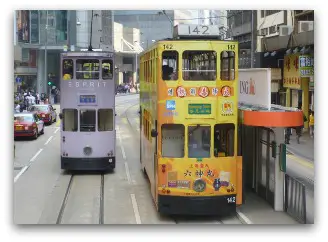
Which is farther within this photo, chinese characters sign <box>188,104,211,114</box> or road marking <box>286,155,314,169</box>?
road marking <box>286,155,314,169</box>

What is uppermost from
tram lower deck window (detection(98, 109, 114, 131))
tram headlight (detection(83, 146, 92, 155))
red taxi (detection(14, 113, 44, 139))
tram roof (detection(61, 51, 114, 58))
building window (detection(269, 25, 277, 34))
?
building window (detection(269, 25, 277, 34))

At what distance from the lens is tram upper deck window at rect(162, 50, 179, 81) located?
11.9 m

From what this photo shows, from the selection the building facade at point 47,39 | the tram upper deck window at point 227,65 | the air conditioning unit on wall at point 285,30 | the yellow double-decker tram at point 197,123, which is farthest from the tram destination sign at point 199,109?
the air conditioning unit on wall at point 285,30

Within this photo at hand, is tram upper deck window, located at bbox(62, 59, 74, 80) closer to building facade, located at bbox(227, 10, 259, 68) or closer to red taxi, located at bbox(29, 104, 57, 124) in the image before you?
red taxi, located at bbox(29, 104, 57, 124)

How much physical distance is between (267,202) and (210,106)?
3.10 meters

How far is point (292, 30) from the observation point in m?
20.8

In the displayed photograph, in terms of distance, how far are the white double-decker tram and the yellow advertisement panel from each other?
9.20m

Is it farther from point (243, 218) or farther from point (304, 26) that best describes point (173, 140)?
point (304, 26)

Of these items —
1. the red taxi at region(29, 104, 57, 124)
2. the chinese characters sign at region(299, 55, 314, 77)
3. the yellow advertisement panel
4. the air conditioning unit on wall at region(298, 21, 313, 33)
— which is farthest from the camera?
the yellow advertisement panel

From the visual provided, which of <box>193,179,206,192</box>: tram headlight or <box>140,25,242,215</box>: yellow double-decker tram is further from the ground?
<box>140,25,242,215</box>: yellow double-decker tram

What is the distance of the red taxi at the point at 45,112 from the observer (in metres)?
21.1

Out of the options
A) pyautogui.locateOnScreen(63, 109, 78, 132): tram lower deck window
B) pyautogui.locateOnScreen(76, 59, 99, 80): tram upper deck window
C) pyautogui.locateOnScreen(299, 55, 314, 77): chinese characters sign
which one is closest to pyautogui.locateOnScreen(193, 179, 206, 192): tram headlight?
pyautogui.locateOnScreen(76, 59, 99, 80): tram upper deck window

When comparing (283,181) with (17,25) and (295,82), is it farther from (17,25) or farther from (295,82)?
(295,82)

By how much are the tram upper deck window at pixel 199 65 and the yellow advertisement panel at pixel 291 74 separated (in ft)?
40.1
